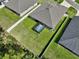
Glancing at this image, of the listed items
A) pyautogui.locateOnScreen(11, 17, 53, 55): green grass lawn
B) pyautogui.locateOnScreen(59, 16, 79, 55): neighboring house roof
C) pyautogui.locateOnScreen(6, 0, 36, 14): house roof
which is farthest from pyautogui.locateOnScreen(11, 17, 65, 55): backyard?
pyautogui.locateOnScreen(59, 16, 79, 55): neighboring house roof

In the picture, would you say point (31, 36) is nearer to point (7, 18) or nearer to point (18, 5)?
point (7, 18)

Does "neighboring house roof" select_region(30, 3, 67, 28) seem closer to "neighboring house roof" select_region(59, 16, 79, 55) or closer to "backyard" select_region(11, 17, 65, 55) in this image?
"backyard" select_region(11, 17, 65, 55)

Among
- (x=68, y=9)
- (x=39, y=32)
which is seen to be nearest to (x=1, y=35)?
(x=39, y=32)

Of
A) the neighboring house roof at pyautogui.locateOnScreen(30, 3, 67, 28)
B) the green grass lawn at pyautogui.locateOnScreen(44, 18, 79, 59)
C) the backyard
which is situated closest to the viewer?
the green grass lawn at pyautogui.locateOnScreen(44, 18, 79, 59)

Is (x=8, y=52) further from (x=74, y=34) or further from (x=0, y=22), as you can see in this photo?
(x=74, y=34)

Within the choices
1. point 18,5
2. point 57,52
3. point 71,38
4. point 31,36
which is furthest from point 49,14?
point 57,52

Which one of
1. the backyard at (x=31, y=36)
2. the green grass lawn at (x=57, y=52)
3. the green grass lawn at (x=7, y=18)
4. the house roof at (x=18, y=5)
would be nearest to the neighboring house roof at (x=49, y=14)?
the backyard at (x=31, y=36)

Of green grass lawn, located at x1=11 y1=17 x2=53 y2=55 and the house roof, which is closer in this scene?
green grass lawn, located at x1=11 y1=17 x2=53 y2=55
